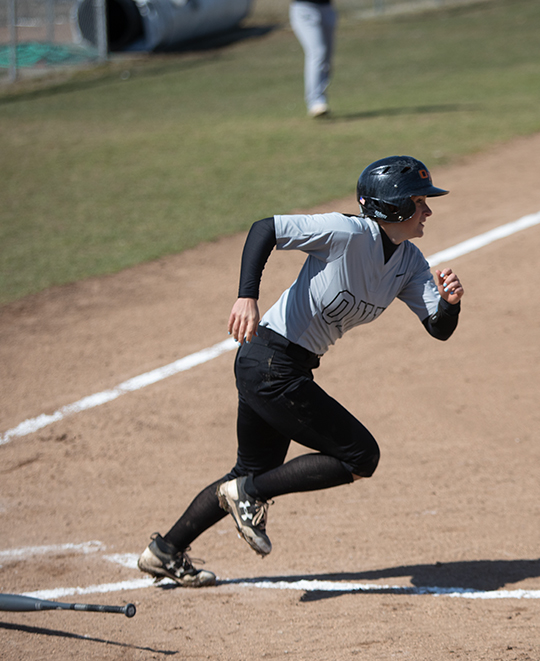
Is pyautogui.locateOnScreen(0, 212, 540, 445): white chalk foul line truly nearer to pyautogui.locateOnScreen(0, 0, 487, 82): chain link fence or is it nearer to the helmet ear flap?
the helmet ear flap

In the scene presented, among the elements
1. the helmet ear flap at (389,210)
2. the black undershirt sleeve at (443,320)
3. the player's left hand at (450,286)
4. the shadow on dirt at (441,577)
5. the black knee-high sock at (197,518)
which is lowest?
the shadow on dirt at (441,577)

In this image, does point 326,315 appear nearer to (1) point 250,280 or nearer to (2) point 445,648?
(1) point 250,280

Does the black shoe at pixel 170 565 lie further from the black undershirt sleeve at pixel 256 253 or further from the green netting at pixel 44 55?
the green netting at pixel 44 55

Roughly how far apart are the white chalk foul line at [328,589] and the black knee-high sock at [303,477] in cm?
60

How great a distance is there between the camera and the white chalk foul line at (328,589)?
146 inches

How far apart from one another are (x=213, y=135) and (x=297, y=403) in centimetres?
1029

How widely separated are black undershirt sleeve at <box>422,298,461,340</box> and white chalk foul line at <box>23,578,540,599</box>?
125 cm

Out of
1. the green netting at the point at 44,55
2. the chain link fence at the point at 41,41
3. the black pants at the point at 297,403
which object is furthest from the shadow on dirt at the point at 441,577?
the green netting at the point at 44,55

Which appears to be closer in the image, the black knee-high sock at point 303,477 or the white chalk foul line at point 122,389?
the black knee-high sock at point 303,477

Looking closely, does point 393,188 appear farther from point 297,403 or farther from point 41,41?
point 41,41

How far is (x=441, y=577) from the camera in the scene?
3.88 metres

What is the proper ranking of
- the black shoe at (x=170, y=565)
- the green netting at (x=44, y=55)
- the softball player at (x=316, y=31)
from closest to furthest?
1. the black shoe at (x=170, y=565)
2. the softball player at (x=316, y=31)
3. the green netting at (x=44, y=55)

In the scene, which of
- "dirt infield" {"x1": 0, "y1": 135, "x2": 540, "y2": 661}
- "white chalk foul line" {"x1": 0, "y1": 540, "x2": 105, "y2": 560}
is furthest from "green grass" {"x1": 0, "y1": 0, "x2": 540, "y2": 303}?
"white chalk foul line" {"x1": 0, "y1": 540, "x2": 105, "y2": 560}

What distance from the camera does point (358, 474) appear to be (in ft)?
11.5
